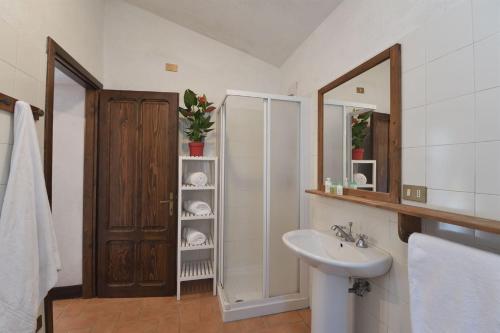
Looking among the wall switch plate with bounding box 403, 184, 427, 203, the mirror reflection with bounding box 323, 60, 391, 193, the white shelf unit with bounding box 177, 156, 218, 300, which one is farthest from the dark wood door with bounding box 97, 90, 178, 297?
the wall switch plate with bounding box 403, 184, 427, 203

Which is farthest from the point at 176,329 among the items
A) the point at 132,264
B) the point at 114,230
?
the point at 114,230

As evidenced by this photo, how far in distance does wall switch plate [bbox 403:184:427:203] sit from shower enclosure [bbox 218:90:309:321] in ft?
3.27

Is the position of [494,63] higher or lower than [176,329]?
higher

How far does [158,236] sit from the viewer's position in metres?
2.28

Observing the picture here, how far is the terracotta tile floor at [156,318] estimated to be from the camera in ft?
5.99

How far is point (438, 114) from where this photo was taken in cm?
103

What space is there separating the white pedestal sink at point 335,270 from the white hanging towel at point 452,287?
24cm

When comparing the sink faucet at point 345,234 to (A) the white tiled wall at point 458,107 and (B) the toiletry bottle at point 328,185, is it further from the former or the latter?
(A) the white tiled wall at point 458,107

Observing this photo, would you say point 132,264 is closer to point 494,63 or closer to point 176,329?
point 176,329

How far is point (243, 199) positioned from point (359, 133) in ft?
3.66

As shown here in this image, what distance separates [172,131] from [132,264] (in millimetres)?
1403

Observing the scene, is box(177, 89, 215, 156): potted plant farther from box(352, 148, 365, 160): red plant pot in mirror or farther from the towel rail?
box(352, 148, 365, 160): red plant pot in mirror

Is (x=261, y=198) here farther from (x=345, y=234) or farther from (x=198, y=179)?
(x=345, y=234)

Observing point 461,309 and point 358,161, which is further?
point 358,161
